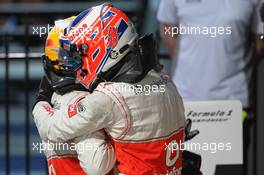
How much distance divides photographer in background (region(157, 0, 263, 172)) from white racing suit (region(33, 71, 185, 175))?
1.70 meters

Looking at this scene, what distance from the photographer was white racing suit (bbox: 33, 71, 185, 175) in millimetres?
4152

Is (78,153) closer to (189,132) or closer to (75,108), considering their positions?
(75,108)

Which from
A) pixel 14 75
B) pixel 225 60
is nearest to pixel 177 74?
pixel 225 60

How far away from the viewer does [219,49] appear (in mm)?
6020

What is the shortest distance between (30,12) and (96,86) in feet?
18.0

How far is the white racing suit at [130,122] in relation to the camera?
4.15 metres

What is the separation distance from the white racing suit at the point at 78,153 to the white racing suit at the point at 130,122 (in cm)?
4

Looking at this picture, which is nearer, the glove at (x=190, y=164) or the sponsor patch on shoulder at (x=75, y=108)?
the sponsor patch on shoulder at (x=75, y=108)

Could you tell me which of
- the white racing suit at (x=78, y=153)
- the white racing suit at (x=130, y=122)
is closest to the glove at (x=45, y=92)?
the white racing suit at (x=78, y=153)

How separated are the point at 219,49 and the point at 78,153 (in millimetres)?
2067
